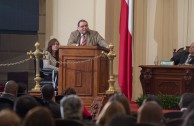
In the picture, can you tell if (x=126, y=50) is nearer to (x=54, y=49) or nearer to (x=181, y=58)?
(x=54, y=49)

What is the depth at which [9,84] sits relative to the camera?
7848 millimetres

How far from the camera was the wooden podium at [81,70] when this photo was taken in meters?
10.5

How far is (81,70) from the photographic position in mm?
10609

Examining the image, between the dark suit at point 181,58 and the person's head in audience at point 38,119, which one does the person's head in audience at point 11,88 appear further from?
the dark suit at point 181,58

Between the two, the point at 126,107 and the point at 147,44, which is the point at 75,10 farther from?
the point at 126,107

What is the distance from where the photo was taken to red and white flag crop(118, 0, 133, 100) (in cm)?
1136

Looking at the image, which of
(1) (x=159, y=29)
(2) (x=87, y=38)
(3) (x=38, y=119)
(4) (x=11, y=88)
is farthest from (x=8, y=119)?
(1) (x=159, y=29)

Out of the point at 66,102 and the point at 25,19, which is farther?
the point at 25,19

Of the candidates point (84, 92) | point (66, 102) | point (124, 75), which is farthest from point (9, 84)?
point (124, 75)

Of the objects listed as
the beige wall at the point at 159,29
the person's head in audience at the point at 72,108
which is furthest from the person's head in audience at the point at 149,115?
the beige wall at the point at 159,29

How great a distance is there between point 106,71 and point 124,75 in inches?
22.1

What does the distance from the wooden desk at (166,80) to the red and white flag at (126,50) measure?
1084 mm

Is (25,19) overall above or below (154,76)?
above

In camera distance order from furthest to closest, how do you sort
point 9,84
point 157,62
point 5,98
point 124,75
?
point 157,62 → point 124,75 → point 9,84 → point 5,98
